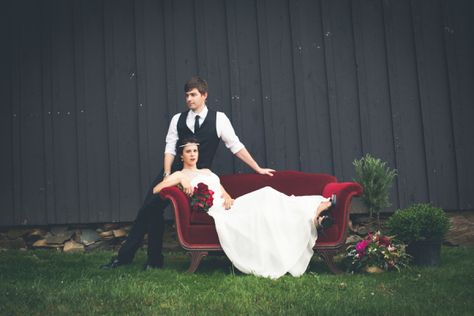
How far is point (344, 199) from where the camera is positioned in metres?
4.46

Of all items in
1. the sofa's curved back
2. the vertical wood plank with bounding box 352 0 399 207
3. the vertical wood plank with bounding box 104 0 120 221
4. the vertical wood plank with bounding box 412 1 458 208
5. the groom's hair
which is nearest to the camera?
the groom's hair

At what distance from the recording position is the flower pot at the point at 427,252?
4.59m

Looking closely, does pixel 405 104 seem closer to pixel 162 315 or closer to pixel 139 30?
pixel 139 30

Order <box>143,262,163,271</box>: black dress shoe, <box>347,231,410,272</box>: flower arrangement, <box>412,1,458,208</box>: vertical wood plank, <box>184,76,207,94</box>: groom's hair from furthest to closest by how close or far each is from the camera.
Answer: <box>412,1,458,208</box>: vertical wood plank, <box>184,76,207,94</box>: groom's hair, <box>143,262,163,271</box>: black dress shoe, <box>347,231,410,272</box>: flower arrangement

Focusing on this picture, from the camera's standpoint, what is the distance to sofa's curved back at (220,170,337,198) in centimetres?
536

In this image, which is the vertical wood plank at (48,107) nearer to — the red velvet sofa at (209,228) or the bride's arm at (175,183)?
the bride's arm at (175,183)

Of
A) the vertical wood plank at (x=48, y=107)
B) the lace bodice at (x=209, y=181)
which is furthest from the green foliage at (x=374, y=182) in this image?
the vertical wood plank at (x=48, y=107)

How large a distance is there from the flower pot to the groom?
1682mm

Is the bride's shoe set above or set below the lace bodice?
below

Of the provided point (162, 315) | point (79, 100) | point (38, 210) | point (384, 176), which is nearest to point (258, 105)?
point (384, 176)

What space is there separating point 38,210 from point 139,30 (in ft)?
8.23

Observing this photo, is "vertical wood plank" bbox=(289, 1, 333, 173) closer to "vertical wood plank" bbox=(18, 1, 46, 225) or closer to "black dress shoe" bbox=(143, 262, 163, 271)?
"black dress shoe" bbox=(143, 262, 163, 271)

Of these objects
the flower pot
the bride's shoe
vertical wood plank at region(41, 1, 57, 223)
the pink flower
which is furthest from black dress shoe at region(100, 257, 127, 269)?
the flower pot

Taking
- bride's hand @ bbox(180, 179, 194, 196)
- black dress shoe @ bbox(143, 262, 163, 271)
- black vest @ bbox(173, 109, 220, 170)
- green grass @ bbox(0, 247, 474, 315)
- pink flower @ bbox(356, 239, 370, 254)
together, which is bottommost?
green grass @ bbox(0, 247, 474, 315)
